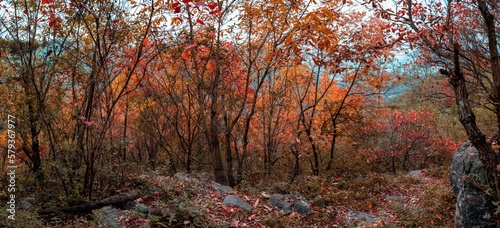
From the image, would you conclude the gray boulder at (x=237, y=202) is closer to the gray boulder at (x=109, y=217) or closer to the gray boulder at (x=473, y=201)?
the gray boulder at (x=109, y=217)

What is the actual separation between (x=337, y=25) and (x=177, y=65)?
4.75 meters

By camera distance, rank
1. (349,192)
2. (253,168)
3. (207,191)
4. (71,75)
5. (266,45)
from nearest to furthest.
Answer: (71,75) → (207,191) → (349,192) → (266,45) → (253,168)

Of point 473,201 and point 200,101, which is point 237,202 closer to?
point 200,101

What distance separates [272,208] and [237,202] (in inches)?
24.5

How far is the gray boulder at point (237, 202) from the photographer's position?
18.0ft

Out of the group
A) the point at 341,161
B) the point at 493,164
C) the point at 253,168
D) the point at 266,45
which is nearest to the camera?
the point at 493,164

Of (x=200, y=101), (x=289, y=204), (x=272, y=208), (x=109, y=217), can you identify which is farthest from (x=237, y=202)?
(x=200, y=101)

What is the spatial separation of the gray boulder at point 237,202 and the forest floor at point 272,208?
3.7 inches

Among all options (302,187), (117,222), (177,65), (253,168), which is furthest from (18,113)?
(253,168)

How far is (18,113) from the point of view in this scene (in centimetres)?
535

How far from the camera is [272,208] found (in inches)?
221

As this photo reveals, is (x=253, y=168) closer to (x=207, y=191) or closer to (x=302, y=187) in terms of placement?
(x=302, y=187)

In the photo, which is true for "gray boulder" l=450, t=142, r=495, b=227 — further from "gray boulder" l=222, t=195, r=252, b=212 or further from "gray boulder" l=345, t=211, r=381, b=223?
"gray boulder" l=222, t=195, r=252, b=212

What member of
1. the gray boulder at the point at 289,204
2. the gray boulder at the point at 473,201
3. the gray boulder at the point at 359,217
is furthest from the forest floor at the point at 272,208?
the gray boulder at the point at 473,201
